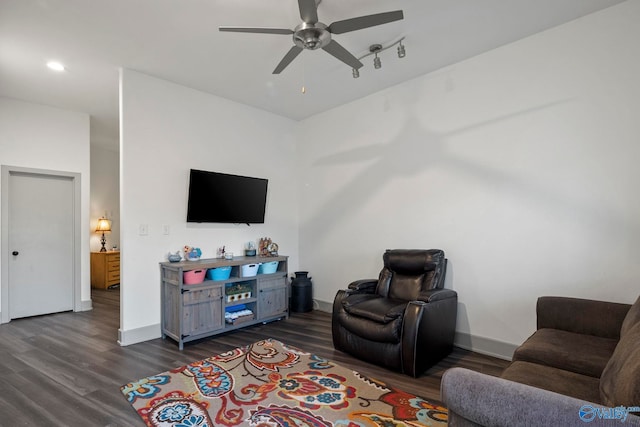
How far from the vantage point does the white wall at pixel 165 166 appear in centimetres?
340

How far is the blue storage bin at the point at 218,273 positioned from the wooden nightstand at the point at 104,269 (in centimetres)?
380

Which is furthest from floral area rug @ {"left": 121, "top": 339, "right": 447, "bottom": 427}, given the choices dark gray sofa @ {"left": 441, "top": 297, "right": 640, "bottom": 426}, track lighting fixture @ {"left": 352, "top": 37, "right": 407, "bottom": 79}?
track lighting fixture @ {"left": 352, "top": 37, "right": 407, "bottom": 79}

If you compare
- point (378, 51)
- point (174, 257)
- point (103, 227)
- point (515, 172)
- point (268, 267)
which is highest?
point (378, 51)

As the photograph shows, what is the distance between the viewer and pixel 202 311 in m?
3.39

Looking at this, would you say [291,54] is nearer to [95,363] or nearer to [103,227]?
[95,363]

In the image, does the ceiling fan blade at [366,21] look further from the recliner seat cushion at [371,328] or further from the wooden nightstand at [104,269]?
the wooden nightstand at [104,269]

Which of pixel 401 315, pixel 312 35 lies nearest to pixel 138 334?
pixel 401 315

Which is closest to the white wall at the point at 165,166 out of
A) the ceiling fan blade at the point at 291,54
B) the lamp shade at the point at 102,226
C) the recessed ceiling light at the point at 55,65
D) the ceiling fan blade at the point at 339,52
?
the recessed ceiling light at the point at 55,65

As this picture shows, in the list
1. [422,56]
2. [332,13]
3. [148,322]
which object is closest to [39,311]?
[148,322]

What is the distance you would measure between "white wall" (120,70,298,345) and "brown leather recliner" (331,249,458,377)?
201 cm

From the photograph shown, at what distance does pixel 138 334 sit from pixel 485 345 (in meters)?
3.59

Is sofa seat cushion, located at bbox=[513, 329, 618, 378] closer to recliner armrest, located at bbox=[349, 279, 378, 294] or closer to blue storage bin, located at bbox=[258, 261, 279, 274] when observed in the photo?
recliner armrest, located at bbox=[349, 279, 378, 294]

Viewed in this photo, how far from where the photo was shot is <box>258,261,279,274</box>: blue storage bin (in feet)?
13.4

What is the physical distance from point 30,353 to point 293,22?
4.01 m
